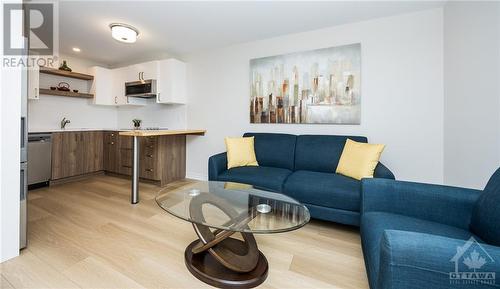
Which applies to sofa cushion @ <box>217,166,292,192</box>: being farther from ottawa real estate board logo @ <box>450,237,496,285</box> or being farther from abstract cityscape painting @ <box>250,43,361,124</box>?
ottawa real estate board logo @ <box>450,237,496,285</box>

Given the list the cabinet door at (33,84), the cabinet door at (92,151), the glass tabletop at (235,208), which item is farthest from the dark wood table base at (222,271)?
the cabinet door at (33,84)

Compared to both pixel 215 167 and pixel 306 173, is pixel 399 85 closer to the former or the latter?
pixel 306 173

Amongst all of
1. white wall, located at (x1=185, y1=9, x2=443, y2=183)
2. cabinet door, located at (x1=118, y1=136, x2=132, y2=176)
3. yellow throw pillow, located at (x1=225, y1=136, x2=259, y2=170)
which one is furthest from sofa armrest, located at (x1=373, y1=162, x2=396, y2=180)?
cabinet door, located at (x1=118, y1=136, x2=132, y2=176)

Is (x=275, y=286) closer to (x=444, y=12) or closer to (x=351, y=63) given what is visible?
(x=351, y=63)

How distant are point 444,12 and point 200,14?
2.57 metres

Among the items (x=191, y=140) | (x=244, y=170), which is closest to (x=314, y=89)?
(x=244, y=170)

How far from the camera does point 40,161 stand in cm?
322

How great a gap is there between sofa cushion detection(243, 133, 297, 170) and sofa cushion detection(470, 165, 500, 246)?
1.71 meters

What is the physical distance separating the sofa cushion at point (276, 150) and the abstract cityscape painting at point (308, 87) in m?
0.31

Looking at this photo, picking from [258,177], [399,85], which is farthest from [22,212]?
[399,85]

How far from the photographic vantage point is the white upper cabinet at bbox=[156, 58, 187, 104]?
144 inches

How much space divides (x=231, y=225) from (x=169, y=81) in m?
3.06

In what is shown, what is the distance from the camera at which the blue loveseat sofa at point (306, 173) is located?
1956 millimetres

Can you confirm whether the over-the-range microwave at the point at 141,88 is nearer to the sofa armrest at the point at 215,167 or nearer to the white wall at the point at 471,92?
the sofa armrest at the point at 215,167
